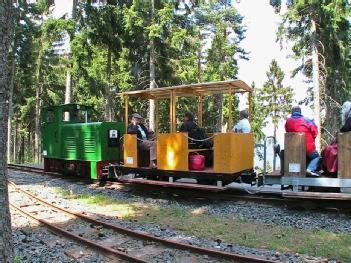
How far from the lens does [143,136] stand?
11.6 metres

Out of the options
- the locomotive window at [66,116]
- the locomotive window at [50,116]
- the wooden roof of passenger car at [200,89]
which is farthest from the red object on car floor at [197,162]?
the locomotive window at [50,116]

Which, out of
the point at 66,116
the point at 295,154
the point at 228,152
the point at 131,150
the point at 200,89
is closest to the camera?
the point at 295,154

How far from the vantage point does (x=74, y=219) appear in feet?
27.3

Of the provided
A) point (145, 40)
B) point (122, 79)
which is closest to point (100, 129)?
point (145, 40)

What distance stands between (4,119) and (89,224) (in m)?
4.39

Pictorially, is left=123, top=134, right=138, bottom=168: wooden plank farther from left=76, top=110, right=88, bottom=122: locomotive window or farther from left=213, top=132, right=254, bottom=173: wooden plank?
left=76, top=110, right=88, bottom=122: locomotive window

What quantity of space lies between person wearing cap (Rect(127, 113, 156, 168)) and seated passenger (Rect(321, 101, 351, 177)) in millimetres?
4376

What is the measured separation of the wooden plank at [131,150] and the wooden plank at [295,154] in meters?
4.19

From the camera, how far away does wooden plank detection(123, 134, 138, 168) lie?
1123 cm

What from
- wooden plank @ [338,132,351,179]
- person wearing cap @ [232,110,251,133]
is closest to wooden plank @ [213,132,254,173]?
person wearing cap @ [232,110,251,133]

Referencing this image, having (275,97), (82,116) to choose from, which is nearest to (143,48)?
(82,116)

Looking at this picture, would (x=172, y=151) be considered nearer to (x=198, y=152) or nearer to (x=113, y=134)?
(x=198, y=152)

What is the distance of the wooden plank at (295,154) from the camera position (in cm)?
864

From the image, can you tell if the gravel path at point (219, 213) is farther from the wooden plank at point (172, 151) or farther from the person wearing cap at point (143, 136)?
the person wearing cap at point (143, 136)
